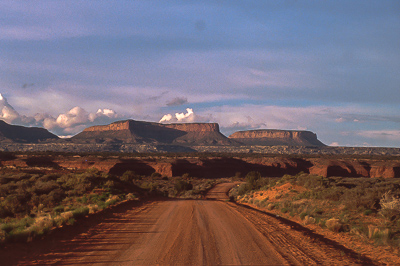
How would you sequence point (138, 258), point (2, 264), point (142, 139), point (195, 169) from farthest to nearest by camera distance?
point (142, 139), point (195, 169), point (138, 258), point (2, 264)

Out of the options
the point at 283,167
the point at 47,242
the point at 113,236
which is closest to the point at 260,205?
the point at 113,236

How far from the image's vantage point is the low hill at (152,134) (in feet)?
521

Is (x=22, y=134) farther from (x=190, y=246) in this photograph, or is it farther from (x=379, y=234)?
(x=379, y=234)

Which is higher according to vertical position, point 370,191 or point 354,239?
point 370,191

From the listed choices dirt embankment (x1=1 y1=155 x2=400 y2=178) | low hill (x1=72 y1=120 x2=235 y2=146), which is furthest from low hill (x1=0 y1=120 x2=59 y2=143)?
dirt embankment (x1=1 y1=155 x2=400 y2=178)

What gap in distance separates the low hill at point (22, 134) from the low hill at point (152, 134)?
1582cm

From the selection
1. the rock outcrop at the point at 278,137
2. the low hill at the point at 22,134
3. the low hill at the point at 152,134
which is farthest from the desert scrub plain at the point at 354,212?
the rock outcrop at the point at 278,137

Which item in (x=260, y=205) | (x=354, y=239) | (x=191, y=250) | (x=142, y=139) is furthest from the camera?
(x=142, y=139)

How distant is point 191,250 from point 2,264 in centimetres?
457

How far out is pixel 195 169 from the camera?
7881cm

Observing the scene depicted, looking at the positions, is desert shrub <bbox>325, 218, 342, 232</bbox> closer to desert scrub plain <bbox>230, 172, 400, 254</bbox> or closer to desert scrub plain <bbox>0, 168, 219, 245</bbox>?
desert scrub plain <bbox>230, 172, 400, 254</bbox>

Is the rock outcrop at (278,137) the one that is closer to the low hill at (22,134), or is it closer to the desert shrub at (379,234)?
the low hill at (22,134)

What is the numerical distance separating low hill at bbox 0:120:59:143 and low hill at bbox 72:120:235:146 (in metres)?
15.8

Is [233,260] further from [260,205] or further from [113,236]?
[260,205]
